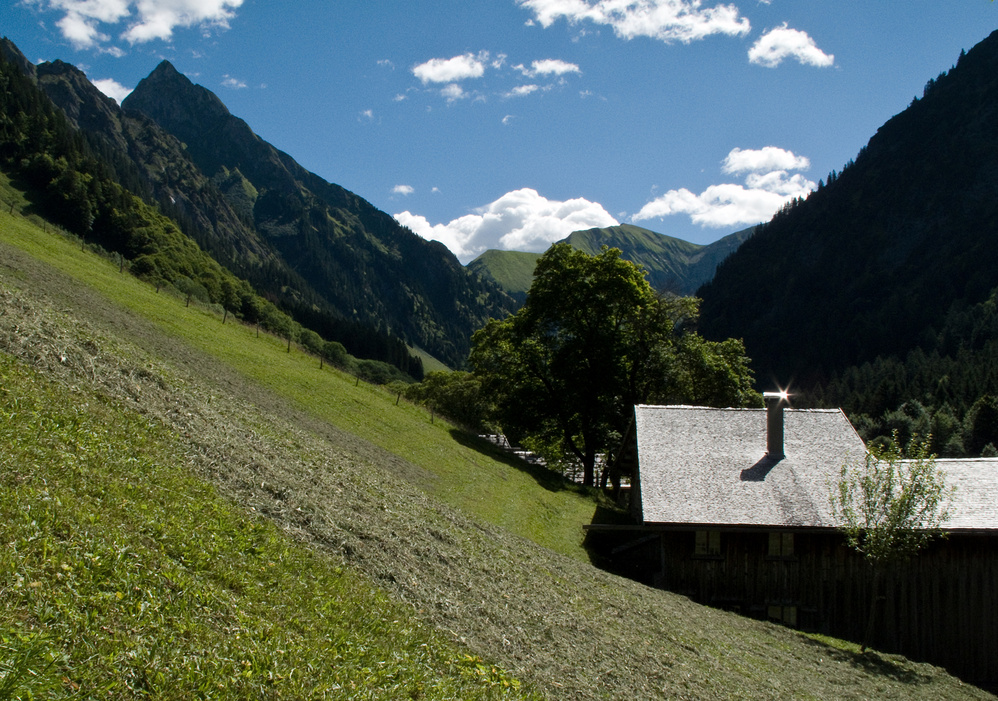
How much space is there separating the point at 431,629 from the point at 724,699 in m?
5.02

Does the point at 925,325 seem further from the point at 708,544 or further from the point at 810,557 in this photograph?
the point at 708,544

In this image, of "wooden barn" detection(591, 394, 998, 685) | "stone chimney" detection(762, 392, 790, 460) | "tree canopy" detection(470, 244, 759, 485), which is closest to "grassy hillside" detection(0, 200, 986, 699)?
"wooden barn" detection(591, 394, 998, 685)

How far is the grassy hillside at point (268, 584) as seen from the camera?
19.0ft

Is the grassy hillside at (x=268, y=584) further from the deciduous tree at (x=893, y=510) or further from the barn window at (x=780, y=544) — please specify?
the barn window at (x=780, y=544)

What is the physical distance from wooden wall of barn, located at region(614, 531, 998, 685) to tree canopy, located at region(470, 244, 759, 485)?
18714mm

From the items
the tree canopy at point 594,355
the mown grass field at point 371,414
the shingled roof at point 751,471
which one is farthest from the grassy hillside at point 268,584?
the tree canopy at point 594,355

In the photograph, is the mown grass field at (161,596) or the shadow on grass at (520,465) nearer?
the mown grass field at (161,596)

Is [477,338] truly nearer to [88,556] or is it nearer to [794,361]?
[88,556]

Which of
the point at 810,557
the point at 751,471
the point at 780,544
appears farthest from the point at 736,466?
the point at 810,557

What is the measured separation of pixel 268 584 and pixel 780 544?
62.2 feet

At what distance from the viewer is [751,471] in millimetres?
23141

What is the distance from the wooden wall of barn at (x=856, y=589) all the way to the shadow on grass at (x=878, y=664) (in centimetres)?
336

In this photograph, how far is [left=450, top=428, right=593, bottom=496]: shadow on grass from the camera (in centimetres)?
3519

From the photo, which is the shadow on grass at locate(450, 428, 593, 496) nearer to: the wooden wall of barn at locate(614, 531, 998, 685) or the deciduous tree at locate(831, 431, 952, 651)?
the wooden wall of barn at locate(614, 531, 998, 685)
